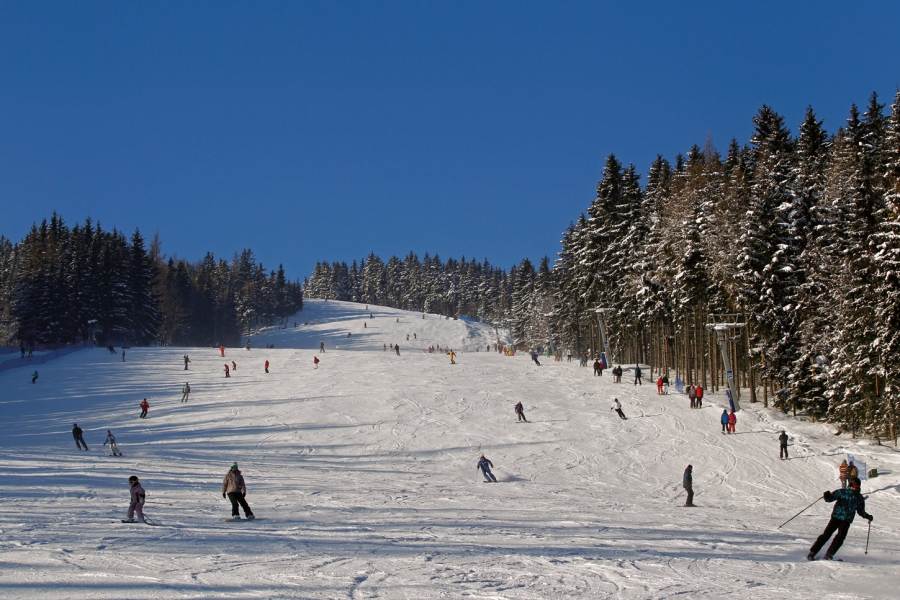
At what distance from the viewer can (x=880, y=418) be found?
28.1 meters

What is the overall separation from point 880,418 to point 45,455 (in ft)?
111

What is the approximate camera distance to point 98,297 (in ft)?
235

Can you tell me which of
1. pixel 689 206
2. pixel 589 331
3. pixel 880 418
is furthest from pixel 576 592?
pixel 589 331

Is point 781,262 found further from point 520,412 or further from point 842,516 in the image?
point 842,516

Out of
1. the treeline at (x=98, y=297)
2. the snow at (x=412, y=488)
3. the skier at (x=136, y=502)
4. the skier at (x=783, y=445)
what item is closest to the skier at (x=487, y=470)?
the snow at (x=412, y=488)

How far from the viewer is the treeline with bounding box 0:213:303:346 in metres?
70.4

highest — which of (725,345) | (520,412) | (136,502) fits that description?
(725,345)

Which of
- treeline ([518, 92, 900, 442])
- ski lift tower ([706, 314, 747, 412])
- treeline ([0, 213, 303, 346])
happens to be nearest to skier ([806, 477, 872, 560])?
treeline ([518, 92, 900, 442])

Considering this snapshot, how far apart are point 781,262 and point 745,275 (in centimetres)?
190

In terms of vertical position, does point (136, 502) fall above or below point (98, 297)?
below

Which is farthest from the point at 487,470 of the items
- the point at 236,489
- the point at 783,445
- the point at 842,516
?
the point at 842,516

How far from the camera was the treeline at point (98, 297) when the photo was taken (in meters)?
70.4

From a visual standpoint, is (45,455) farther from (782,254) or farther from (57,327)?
(57,327)

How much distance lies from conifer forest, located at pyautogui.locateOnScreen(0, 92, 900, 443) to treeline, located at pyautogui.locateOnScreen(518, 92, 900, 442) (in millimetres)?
91
